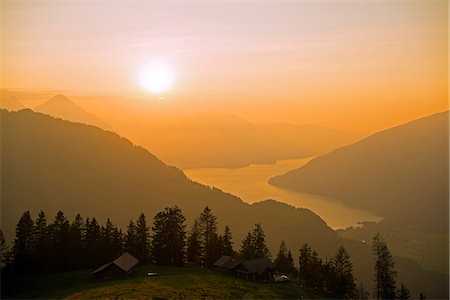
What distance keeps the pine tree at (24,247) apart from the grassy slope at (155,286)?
3.86 m

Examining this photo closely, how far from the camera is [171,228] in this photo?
8406cm

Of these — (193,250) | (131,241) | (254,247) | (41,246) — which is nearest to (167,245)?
(193,250)

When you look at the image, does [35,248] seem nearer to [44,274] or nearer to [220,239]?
[44,274]

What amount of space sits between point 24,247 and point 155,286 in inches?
1320

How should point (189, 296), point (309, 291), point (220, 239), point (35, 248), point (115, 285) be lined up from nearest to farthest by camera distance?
point (189, 296), point (115, 285), point (309, 291), point (35, 248), point (220, 239)

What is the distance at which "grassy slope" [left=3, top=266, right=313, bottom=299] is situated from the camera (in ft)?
194

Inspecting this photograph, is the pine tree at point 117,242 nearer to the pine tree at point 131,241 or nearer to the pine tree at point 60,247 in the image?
the pine tree at point 131,241

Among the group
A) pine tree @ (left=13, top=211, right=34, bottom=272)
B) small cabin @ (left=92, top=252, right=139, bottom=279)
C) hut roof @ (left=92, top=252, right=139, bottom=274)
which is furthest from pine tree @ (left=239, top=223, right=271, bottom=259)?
pine tree @ (left=13, top=211, right=34, bottom=272)

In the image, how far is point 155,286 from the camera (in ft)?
203

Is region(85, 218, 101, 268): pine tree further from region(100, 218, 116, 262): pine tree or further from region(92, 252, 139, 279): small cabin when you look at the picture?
region(92, 252, 139, 279): small cabin

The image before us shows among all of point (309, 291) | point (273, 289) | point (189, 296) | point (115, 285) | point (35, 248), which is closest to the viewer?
point (189, 296)

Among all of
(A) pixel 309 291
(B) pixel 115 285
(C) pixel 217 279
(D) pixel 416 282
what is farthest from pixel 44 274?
(D) pixel 416 282

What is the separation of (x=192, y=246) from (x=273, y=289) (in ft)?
72.7

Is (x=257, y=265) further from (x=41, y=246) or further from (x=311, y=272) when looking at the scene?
(x=41, y=246)
